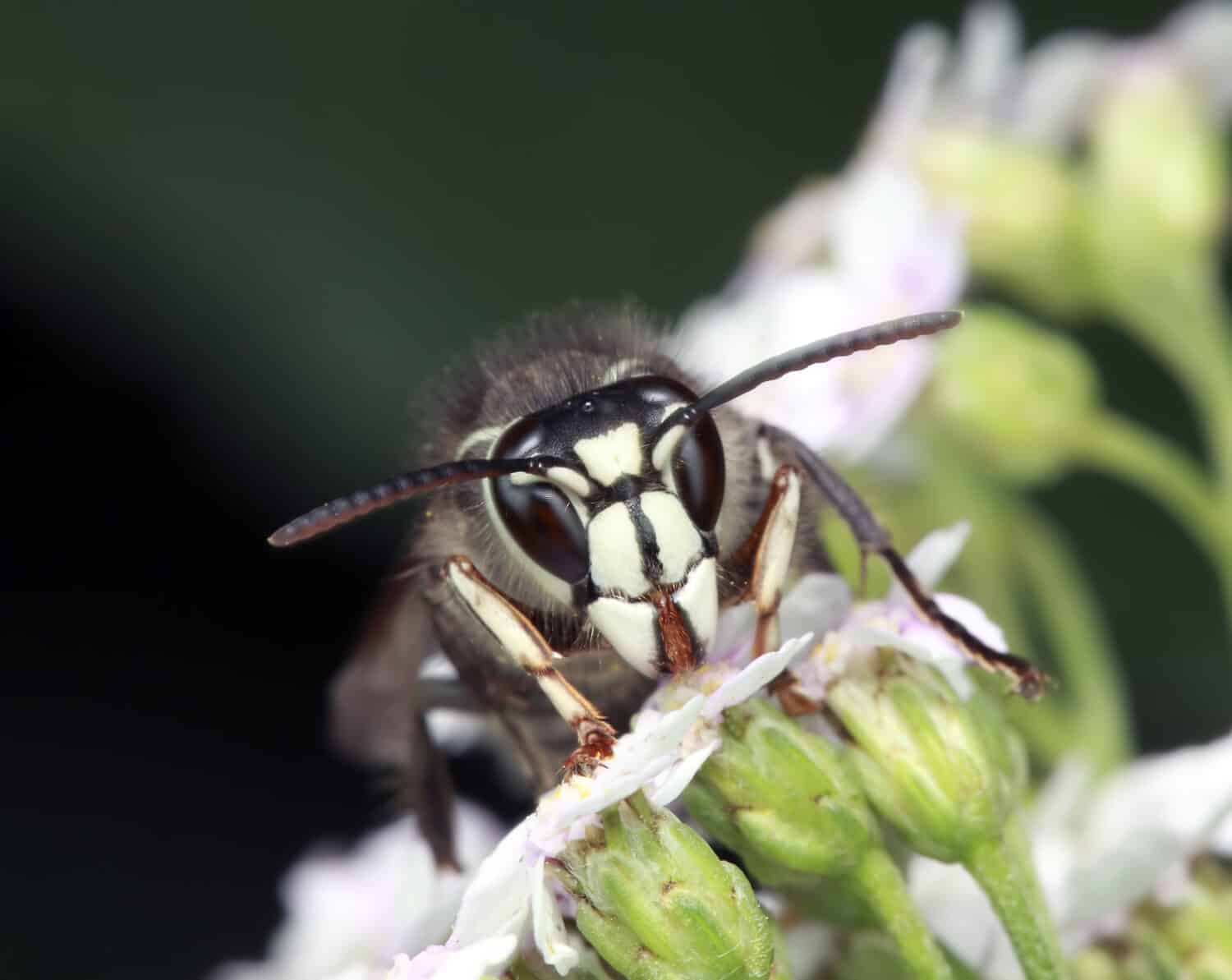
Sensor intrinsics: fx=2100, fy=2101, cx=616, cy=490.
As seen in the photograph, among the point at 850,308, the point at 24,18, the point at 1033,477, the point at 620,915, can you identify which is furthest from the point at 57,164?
the point at 620,915

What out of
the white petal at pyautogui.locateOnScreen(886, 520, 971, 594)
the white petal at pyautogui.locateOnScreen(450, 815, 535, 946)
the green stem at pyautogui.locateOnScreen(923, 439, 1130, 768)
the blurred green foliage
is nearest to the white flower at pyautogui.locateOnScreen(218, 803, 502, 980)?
the white petal at pyautogui.locateOnScreen(450, 815, 535, 946)

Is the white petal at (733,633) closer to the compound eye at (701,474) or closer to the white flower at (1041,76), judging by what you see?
the compound eye at (701,474)

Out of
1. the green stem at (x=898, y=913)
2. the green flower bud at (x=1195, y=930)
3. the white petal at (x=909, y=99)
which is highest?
the white petal at (x=909, y=99)

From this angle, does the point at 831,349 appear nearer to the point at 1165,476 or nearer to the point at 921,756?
the point at 921,756

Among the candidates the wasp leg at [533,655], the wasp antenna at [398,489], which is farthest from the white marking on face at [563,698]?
the wasp antenna at [398,489]

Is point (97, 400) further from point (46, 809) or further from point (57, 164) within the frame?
point (46, 809)

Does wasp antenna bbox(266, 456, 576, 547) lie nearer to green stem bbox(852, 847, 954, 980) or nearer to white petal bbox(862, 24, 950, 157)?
green stem bbox(852, 847, 954, 980)
